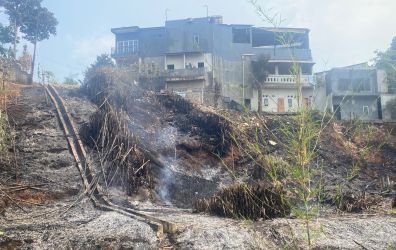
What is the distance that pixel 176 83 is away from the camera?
3053 centimetres

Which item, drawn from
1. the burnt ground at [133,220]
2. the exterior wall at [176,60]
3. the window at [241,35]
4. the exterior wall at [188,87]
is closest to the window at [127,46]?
the exterior wall at [176,60]

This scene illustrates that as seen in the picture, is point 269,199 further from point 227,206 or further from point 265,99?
point 265,99

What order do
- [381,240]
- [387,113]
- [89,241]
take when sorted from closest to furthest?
[89,241] < [381,240] < [387,113]

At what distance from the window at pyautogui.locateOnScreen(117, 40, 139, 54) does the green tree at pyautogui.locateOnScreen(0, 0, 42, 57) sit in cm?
783

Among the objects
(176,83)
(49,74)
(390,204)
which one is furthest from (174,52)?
(390,204)

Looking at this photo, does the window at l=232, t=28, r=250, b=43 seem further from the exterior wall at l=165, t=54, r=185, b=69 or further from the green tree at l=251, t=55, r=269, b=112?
the exterior wall at l=165, t=54, r=185, b=69

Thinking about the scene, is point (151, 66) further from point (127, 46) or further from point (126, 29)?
point (126, 29)

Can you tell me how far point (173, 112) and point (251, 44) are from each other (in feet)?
61.1

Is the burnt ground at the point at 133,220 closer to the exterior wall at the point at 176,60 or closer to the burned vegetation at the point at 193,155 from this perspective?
the burned vegetation at the point at 193,155

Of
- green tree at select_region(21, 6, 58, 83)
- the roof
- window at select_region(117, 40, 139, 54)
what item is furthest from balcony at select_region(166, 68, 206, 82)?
green tree at select_region(21, 6, 58, 83)

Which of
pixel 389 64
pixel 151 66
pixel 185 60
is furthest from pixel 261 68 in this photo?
pixel 389 64

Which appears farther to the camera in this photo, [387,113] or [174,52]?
[174,52]

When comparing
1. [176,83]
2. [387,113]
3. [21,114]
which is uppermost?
[176,83]

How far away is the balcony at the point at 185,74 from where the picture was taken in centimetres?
3002
